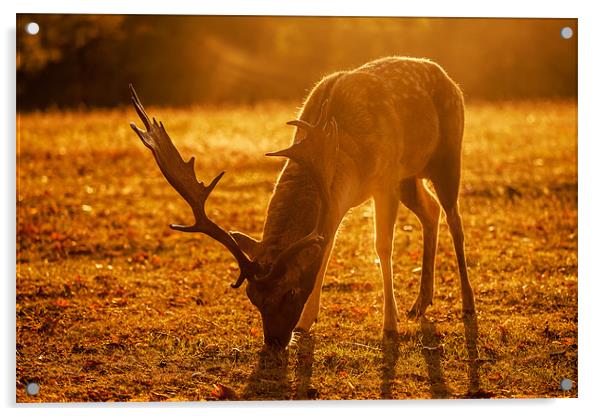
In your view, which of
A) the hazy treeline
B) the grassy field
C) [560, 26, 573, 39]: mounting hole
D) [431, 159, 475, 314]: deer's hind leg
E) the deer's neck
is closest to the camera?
the deer's neck

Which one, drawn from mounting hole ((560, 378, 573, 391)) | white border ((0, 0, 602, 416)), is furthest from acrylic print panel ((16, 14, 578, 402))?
white border ((0, 0, 602, 416))

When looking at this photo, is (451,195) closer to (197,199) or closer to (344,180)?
(344,180)

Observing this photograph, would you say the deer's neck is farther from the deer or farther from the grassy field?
the grassy field

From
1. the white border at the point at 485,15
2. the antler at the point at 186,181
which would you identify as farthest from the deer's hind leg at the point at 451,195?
the antler at the point at 186,181

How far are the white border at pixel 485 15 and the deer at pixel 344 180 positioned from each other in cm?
51

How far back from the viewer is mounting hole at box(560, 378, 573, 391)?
625 cm

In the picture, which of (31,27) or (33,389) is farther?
(31,27)

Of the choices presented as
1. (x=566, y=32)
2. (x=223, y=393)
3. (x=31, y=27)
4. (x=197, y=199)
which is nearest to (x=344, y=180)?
(x=197, y=199)

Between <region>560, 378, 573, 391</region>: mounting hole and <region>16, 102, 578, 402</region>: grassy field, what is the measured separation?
28mm

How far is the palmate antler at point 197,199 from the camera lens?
562cm

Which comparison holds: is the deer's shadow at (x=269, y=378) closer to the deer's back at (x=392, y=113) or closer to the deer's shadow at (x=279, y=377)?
the deer's shadow at (x=279, y=377)

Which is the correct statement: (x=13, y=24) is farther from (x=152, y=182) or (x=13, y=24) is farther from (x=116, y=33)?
(x=152, y=182)

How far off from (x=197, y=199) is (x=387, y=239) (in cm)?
144

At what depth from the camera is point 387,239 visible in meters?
6.67
